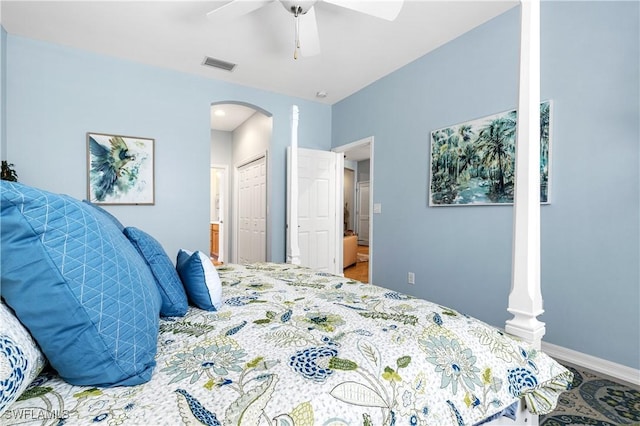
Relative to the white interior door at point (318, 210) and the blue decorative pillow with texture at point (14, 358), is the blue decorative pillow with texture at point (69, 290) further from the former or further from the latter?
the white interior door at point (318, 210)

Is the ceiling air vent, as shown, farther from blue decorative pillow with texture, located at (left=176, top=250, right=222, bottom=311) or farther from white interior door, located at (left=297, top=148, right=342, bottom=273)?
blue decorative pillow with texture, located at (left=176, top=250, right=222, bottom=311)

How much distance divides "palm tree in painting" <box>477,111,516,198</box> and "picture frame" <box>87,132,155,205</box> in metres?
3.42

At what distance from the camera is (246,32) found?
A: 9.37 feet

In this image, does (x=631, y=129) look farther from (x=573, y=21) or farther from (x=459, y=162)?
(x=459, y=162)

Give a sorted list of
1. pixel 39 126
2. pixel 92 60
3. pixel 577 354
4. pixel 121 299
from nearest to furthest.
Result: 1. pixel 121 299
2. pixel 577 354
3. pixel 39 126
4. pixel 92 60

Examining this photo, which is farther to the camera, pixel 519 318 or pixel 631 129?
pixel 631 129

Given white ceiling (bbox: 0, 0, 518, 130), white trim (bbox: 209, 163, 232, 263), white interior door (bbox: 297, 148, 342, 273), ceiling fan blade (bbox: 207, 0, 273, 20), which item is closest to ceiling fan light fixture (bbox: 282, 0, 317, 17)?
ceiling fan blade (bbox: 207, 0, 273, 20)

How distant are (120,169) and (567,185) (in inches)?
161

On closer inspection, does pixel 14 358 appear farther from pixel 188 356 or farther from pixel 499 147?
pixel 499 147

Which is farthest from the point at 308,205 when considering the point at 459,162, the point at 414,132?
the point at 459,162

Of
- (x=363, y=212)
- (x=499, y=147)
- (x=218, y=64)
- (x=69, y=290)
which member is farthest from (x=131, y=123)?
(x=363, y=212)

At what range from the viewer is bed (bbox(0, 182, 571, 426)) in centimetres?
62

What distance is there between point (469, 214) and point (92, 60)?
4.06 metres

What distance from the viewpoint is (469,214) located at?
2.83 m
